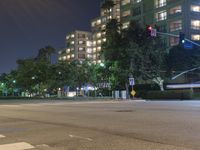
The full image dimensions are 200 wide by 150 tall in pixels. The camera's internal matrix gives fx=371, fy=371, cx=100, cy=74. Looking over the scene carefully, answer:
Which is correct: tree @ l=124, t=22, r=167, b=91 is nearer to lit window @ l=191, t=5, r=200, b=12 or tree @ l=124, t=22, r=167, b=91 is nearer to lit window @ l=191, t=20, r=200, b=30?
lit window @ l=191, t=20, r=200, b=30

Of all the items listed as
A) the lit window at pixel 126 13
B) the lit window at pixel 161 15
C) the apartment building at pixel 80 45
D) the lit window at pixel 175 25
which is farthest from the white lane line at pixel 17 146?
the apartment building at pixel 80 45

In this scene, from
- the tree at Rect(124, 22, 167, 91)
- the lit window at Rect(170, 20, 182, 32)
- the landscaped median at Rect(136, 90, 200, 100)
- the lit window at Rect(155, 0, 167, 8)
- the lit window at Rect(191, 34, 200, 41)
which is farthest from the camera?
the lit window at Rect(155, 0, 167, 8)

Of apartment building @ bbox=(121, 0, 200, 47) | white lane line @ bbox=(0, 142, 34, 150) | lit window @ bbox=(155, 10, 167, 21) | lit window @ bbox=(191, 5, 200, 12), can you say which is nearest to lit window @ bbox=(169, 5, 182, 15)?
apartment building @ bbox=(121, 0, 200, 47)

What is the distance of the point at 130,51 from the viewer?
6050 centimetres

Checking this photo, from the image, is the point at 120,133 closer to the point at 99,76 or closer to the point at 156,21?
the point at 99,76

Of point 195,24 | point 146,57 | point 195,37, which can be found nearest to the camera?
point 146,57

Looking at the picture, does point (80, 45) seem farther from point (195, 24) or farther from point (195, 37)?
point (195, 37)

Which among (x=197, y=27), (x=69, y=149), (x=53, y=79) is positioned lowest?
(x=69, y=149)

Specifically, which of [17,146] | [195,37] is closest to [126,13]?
[195,37]

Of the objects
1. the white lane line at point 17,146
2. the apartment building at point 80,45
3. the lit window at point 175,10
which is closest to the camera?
the white lane line at point 17,146

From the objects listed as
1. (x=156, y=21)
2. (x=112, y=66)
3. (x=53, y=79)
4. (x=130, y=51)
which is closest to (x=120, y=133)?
(x=130, y=51)

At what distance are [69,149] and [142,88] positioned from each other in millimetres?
65070

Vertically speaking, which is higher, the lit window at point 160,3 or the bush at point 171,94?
the lit window at point 160,3

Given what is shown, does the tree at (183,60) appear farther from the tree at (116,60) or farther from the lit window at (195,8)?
the lit window at (195,8)
